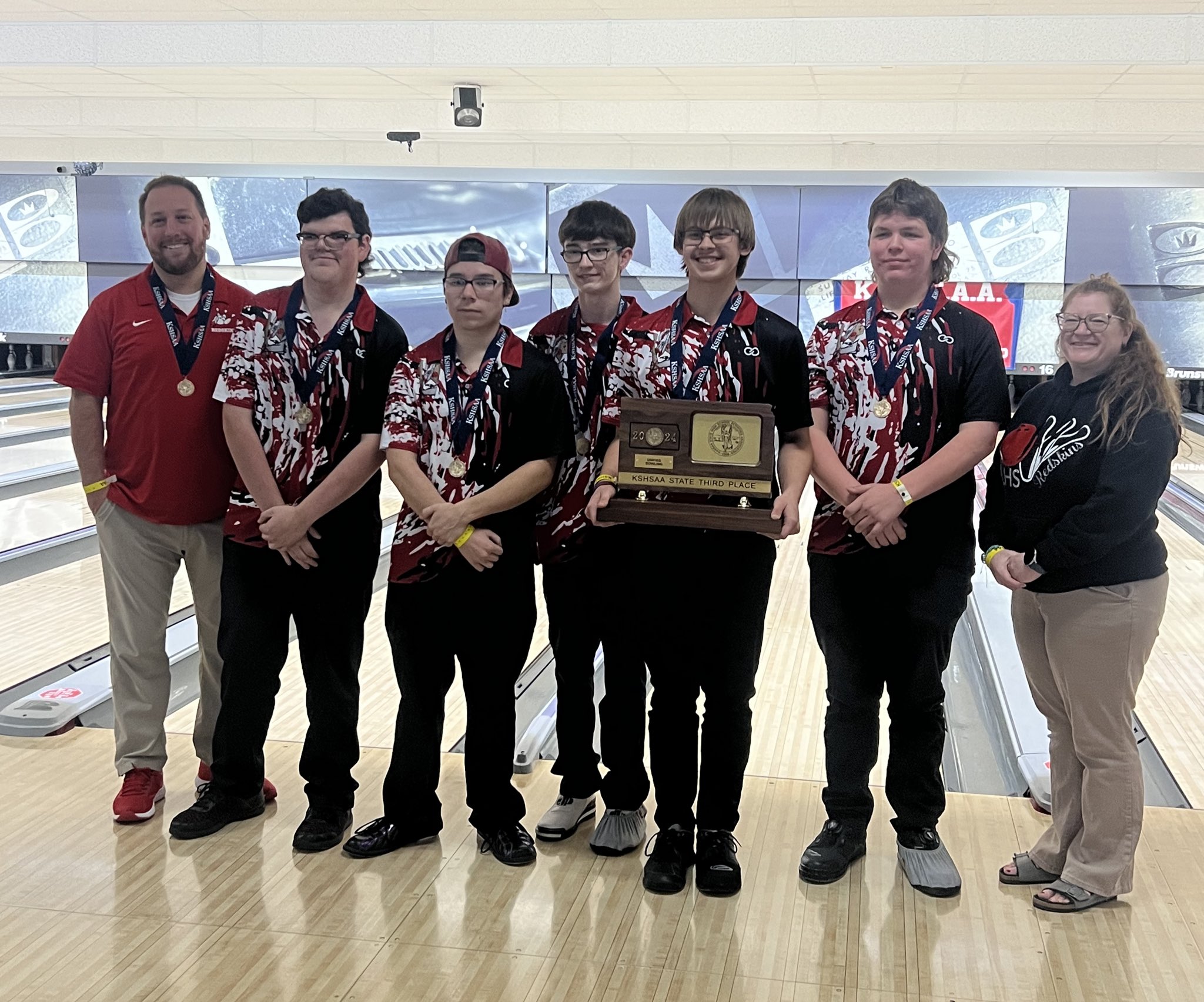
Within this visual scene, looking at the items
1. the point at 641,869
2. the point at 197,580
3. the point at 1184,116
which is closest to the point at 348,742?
the point at 197,580

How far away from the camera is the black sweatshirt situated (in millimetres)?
2010

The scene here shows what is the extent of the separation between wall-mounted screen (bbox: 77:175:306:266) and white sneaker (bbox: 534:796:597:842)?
23.5 feet

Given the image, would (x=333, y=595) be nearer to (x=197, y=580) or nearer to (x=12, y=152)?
(x=197, y=580)

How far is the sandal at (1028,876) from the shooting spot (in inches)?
87.7

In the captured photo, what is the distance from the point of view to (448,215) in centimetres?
887

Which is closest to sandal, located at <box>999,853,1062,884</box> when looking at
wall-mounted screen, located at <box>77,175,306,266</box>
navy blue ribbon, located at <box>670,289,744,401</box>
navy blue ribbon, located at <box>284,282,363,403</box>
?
navy blue ribbon, located at <box>670,289,744,401</box>

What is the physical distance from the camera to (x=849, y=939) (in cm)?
202

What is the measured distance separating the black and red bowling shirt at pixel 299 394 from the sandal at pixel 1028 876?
4.63ft

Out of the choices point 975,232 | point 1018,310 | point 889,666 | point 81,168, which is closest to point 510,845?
point 889,666

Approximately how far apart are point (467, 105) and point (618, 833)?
505cm

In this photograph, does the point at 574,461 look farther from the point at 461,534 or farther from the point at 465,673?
the point at 465,673

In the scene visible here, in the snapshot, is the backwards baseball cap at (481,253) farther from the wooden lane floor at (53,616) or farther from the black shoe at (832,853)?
the wooden lane floor at (53,616)

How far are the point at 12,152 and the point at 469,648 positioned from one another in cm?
927

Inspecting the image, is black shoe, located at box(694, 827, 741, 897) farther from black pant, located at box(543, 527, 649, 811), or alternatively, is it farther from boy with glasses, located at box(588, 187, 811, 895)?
black pant, located at box(543, 527, 649, 811)
